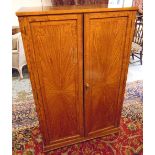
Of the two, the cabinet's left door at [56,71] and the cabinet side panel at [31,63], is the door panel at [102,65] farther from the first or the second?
the cabinet side panel at [31,63]

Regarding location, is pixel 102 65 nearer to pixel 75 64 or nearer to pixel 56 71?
pixel 75 64

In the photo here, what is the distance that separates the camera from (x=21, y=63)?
3295 millimetres

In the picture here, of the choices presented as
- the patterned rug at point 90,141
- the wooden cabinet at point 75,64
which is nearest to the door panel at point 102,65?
the wooden cabinet at point 75,64

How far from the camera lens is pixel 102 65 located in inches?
61.0

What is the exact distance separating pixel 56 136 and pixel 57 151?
7.3 inches

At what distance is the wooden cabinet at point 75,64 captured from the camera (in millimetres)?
1284

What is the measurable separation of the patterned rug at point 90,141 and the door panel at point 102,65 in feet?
0.61

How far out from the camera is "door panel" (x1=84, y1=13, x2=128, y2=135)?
1378 millimetres

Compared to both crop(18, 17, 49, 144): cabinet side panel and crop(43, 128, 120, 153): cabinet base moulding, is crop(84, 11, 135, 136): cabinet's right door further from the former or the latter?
crop(18, 17, 49, 144): cabinet side panel
